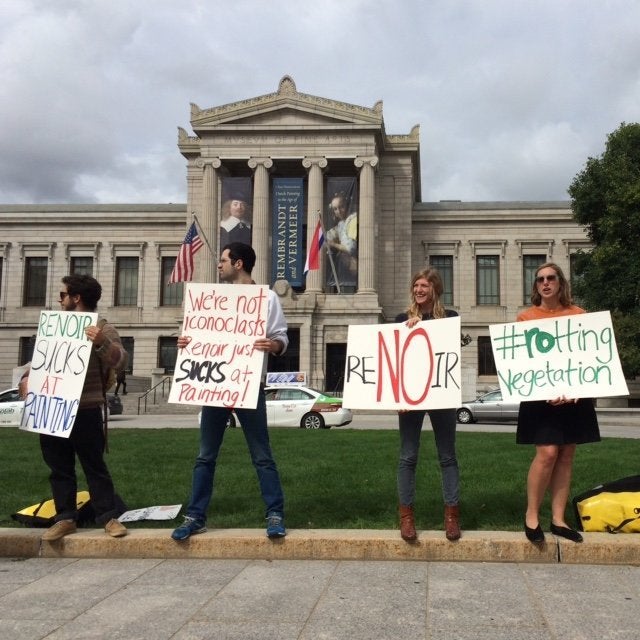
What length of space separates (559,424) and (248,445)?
227cm

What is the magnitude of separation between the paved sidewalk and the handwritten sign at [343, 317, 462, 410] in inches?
45.2

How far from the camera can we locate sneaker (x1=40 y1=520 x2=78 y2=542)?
16.5ft

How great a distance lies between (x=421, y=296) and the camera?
5.29m

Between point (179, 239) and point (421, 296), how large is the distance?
147ft

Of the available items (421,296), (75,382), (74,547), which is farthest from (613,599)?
(75,382)

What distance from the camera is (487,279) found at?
47.7 metres

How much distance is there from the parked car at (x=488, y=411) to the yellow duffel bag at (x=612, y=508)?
2029cm

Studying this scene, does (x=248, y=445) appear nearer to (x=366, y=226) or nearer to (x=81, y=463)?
(x=81, y=463)

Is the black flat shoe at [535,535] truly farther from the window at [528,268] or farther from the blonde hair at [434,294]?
the window at [528,268]

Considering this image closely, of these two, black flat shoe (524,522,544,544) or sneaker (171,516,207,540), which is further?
sneaker (171,516,207,540)

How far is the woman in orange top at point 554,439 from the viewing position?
16.0ft

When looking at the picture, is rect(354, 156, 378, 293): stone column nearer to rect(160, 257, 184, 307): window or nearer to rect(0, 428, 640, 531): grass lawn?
rect(160, 257, 184, 307): window

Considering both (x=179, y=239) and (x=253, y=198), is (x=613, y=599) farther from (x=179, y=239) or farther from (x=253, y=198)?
(x=179, y=239)

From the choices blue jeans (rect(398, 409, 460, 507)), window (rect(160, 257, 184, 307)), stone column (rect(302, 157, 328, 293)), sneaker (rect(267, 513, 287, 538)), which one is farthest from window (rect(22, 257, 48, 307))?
blue jeans (rect(398, 409, 460, 507))
